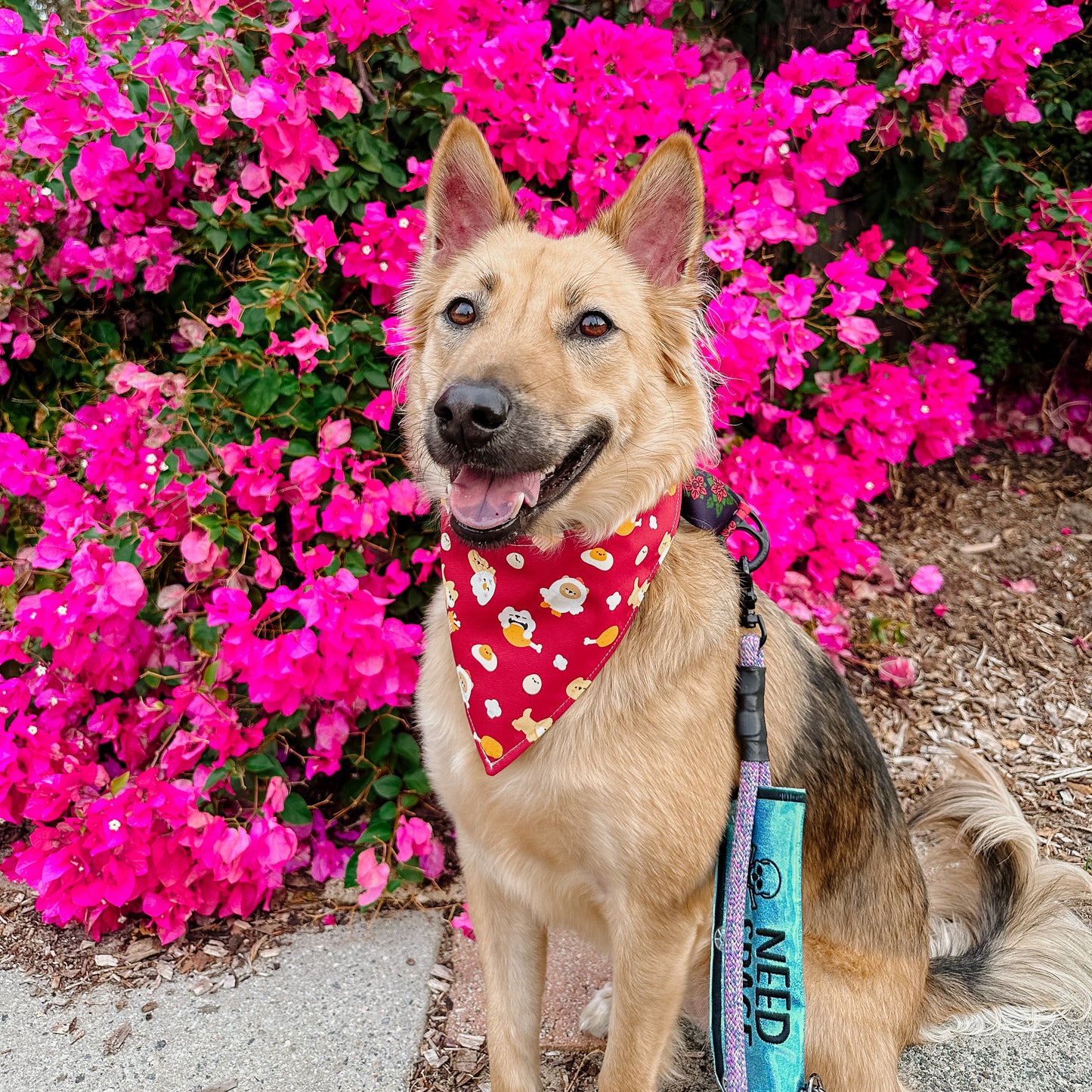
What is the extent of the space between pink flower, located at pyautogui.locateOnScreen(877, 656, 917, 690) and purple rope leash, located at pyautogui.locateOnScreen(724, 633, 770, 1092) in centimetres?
206

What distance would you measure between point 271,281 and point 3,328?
1.15 metres

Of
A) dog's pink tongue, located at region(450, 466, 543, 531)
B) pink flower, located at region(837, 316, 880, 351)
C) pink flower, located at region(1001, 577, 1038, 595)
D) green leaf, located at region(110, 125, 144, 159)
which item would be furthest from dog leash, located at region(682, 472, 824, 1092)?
pink flower, located at region(1001, 577, 1038, 595)

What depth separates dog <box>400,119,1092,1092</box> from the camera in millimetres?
2072

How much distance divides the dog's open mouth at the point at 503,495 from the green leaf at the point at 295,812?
147 cm

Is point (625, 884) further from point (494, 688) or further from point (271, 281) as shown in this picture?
point (271, 281)

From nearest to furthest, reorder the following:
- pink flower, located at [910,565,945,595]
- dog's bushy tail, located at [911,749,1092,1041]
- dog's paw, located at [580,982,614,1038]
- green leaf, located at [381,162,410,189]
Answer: dog's bushy tail, located at [911,749,1092,1041] → dog's paw, located at [580,982,614,1038] → green leaf, located at [381,162,410,189] → pink flower, located at [910,565,945,595]

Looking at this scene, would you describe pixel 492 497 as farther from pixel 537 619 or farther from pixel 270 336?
pixel 270 336

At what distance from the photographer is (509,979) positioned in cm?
241

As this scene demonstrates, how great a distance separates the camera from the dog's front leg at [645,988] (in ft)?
6.82

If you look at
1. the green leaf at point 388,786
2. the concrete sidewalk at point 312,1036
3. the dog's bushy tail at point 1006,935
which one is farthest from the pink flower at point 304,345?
the dog's bushy tail at point 1006,935

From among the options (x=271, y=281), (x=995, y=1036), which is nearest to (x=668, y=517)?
(x=271, y=281)

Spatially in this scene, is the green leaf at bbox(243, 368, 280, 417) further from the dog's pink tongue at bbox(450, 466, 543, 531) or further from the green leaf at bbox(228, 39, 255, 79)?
the dog's pink tongue at bbox(450, 466, 543, 531)

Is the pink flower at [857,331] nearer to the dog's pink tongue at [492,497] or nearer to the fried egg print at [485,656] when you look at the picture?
the dog's pink tongue at [492,497]

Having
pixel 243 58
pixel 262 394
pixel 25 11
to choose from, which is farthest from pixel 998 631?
pixel 25 11
